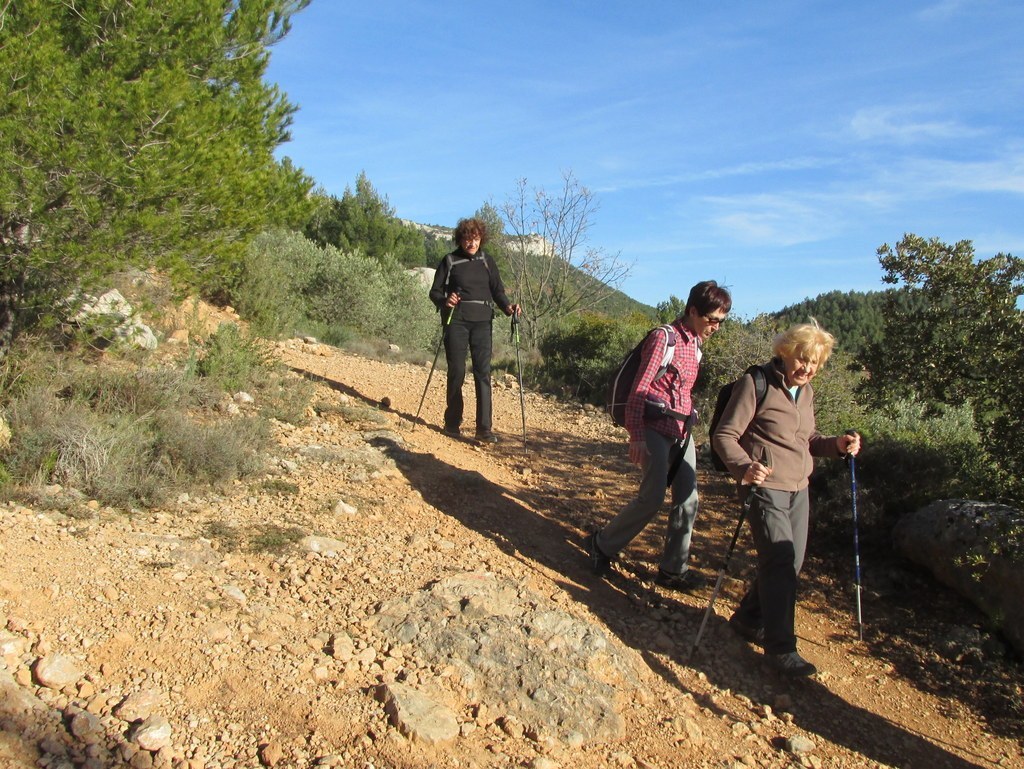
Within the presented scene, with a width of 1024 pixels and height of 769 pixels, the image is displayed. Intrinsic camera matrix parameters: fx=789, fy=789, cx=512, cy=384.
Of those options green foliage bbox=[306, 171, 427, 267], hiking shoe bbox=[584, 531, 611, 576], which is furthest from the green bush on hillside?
green foliage bbox=[306, 171, 427, 267]

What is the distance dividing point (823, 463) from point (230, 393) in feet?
16.7

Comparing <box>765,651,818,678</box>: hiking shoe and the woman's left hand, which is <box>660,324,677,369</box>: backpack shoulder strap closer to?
the woman's left hand

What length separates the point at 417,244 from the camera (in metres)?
31.8

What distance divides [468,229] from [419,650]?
164 inches

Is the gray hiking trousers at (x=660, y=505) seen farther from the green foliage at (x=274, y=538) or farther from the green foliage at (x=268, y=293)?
the green foliage at (x=268, y=293)

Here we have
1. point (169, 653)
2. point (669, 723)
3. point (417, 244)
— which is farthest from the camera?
point (417, 244)

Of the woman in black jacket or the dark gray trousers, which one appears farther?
the woman in black jacket

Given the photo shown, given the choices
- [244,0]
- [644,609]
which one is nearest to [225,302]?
[244,0]

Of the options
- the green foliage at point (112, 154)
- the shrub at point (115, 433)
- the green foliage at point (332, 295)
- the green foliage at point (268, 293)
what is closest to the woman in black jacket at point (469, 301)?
the green foliage at point (112, 154)

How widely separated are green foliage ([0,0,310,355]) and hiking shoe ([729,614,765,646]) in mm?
4552

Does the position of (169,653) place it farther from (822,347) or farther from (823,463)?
(823,463)

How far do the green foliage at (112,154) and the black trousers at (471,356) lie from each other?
1.97 metres

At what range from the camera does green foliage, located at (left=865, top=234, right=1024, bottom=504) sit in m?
5.14

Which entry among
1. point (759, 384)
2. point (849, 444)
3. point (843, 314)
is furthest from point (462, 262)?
point (843, 314)
